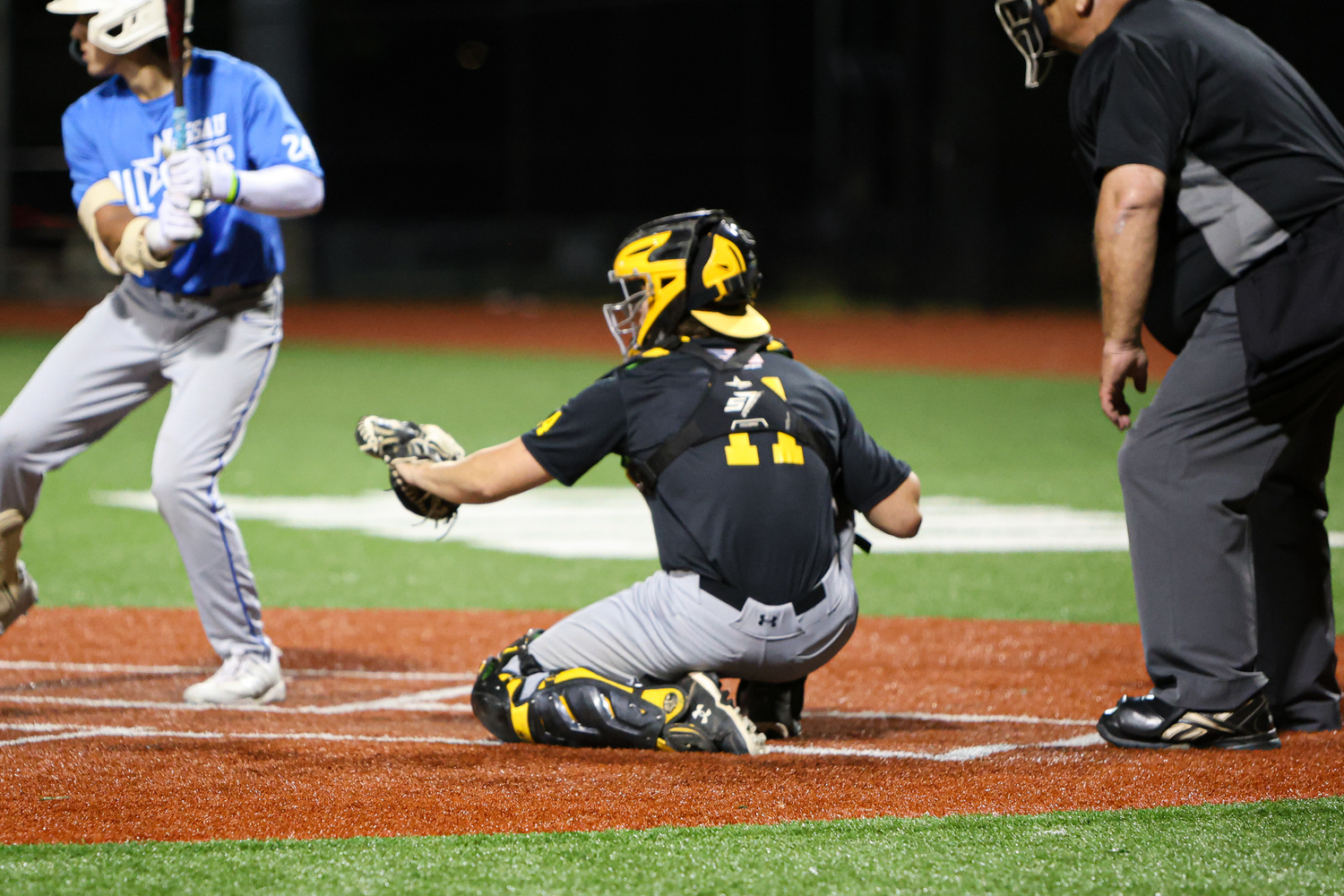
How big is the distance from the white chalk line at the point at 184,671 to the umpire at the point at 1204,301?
2450 mm

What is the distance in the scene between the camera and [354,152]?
38.2 m

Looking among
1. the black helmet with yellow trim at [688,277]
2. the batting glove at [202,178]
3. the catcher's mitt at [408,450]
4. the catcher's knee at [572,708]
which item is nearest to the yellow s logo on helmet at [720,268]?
the black helmet with yellow trim at [688,277]

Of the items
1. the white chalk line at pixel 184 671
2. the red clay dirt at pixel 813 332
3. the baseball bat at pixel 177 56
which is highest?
the baseball bat at pixel 177 56

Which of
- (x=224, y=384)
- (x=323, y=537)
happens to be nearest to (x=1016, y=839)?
(x=224, y=384)

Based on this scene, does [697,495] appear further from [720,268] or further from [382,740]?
[382,740]

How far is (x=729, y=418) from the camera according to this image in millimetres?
4676

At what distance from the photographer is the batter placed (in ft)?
17.9

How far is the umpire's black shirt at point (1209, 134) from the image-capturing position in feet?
14.8

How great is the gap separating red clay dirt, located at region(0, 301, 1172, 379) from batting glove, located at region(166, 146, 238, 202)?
14.1 meters

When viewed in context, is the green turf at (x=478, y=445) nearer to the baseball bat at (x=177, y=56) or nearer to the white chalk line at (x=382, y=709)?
the white chalk line at (x=382, y=709)

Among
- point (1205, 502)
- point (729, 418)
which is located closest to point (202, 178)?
point (729, 418)

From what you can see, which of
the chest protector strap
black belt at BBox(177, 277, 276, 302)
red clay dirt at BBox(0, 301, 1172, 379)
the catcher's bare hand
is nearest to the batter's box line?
the chest protector strap

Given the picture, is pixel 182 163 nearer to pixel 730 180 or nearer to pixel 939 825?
pixel 939 825

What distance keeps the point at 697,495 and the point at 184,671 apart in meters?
2.38
